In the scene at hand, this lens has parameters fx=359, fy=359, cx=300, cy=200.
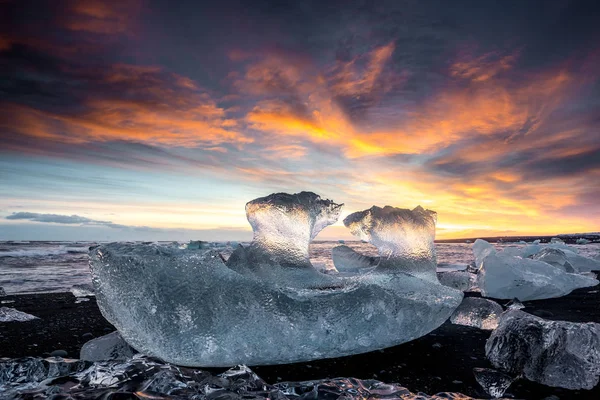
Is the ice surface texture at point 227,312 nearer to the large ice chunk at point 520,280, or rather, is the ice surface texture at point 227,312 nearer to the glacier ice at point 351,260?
the large ice chunk at point 520,280

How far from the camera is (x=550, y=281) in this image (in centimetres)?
503

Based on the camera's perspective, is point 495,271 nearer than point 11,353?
No

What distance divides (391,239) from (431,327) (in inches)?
55.2

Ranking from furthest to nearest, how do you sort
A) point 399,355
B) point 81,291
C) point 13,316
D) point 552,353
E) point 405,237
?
point 81,291
point 405,237
point 13,316
point 399,355
point 552,353

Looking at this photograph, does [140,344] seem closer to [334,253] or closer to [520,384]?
[520,384]

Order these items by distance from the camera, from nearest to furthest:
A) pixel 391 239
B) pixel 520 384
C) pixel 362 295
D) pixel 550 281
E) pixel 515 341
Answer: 1. pixel 520 384
2. pixel 515 341
3. pixel 362 295
4. pixel 391 239
5. pixel 550 281

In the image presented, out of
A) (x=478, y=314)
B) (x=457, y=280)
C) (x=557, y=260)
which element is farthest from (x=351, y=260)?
(x=557, y=260)

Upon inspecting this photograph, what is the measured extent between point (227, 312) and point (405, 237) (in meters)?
2.54

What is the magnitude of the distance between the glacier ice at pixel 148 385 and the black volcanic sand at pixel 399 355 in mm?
486

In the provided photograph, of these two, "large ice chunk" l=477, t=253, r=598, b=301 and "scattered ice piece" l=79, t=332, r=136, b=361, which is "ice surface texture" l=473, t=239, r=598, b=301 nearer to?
"large ice chunk" l=477, t=253, r=598, b=301

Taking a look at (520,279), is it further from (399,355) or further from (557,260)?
(557,260)

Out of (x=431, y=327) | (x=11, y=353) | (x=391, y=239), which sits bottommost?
(x=11, y=353)

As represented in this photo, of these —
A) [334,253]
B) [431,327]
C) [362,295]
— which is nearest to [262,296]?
[362,295]

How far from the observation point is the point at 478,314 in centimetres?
352
